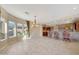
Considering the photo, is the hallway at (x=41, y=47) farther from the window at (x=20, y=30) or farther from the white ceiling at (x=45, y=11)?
the white ceiling at (x=45, y=11)

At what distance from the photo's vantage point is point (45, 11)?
7.45 feet

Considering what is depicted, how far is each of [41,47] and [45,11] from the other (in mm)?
623

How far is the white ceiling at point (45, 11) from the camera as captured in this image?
2.22 m

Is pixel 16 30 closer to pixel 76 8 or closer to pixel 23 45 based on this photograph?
pixel 23 45

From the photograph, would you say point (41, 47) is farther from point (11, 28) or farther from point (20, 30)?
point (11, 28)

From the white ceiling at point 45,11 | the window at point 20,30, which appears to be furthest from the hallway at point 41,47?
the white ceiling at point 45,11

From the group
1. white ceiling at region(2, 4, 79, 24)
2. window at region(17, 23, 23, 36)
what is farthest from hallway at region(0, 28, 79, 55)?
white ceiling at region(2, 4, 79, 24)

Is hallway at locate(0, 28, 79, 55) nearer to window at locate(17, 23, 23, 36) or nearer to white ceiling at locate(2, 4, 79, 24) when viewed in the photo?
window at locate(17, 23, 23, 36)

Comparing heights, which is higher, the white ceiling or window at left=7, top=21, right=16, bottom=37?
the white ceiling

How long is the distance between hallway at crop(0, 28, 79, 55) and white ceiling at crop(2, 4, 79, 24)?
264 mm

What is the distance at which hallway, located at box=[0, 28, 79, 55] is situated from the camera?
7.42 feet

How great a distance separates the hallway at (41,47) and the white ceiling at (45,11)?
26cm

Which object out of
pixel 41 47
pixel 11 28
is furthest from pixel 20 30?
pixel 41 47
